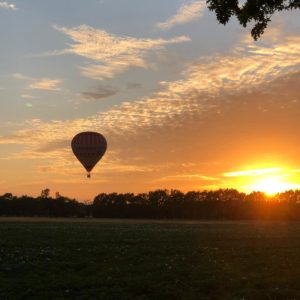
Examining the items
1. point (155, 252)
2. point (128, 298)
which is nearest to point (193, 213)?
point (155, 252)

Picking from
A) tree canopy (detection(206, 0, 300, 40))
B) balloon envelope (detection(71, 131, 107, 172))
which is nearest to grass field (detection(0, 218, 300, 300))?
tree canopy (detection(206, 0, 300, 40))

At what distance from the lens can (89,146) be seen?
65.4 meters

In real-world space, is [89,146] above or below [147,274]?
above

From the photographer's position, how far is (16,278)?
20.5 metres

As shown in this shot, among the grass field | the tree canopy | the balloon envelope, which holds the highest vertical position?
the balloon envelope

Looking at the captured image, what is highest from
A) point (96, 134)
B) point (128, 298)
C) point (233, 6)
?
point (96, 134)

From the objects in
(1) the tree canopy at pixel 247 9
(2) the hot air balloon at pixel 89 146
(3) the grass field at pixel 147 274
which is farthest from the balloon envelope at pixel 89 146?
(1) the tree canopy at pixel 247 9

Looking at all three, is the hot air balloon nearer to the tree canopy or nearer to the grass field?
the grass field

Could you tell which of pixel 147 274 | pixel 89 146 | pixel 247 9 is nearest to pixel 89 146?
pixel 89 146

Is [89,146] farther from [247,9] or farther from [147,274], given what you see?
[247,9]

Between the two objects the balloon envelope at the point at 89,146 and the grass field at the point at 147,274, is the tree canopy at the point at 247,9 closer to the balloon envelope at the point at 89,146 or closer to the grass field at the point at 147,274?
the grass field at the point at 147,274

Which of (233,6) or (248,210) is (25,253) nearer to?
(233,6)

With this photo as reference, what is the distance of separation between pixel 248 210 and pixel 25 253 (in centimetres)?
16539

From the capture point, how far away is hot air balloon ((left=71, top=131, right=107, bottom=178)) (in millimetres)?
65125
